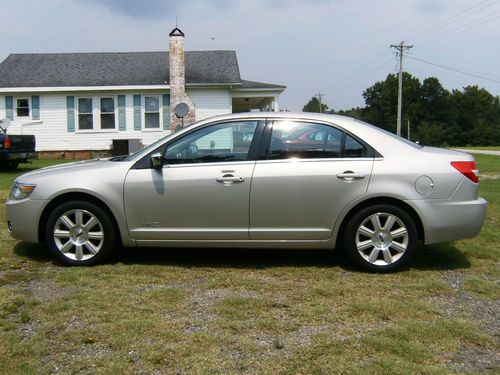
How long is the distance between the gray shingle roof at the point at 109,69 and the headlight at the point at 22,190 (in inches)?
719

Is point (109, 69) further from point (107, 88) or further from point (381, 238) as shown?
point (381, 238)

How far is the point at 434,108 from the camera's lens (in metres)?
101

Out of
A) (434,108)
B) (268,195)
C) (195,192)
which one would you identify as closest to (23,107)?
(195,192)

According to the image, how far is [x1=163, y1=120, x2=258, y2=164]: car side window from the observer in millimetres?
5102

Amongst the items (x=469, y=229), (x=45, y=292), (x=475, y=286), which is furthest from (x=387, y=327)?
(x=45, y=292)

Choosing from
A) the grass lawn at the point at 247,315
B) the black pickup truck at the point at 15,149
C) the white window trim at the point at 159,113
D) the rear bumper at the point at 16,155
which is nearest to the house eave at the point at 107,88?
the white window trim at the point at 159,113

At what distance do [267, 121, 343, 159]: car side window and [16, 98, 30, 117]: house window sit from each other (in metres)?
21.4

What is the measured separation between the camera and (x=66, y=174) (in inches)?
205

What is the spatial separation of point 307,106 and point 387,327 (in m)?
147

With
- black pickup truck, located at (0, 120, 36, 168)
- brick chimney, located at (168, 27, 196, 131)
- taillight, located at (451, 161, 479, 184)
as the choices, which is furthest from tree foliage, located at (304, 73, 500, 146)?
taillight, located at (451, 161, 479, 184)

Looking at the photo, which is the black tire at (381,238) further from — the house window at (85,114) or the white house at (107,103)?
the house window at (85,114)

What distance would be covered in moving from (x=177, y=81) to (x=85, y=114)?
461 cm

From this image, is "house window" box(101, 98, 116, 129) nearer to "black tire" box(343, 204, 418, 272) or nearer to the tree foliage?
"black tire" box(343, 204, 418, 272)

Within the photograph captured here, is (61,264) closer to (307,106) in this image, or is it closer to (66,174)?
(66,174)
